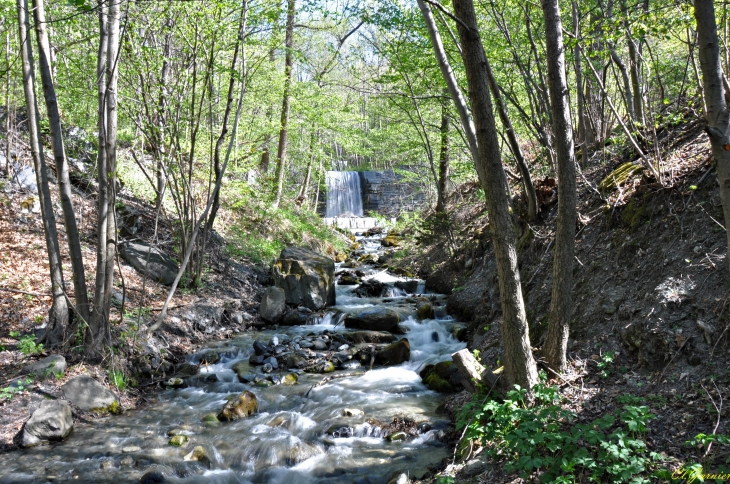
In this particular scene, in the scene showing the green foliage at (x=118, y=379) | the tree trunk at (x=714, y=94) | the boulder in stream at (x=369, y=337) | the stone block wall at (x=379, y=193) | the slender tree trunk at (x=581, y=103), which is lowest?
the boulder in stream at (x=369, y=337)

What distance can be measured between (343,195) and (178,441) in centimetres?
2435

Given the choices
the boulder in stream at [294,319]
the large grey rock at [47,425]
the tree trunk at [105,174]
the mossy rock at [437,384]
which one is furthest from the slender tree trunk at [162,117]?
the mossy rock at [437,384]

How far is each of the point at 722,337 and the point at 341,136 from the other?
16161mm

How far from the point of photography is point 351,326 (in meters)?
9.79

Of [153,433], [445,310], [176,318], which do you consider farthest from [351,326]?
[153,433]

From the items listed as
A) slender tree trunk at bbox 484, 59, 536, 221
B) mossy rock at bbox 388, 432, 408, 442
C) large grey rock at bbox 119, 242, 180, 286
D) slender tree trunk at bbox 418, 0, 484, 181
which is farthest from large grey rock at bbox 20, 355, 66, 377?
slender tree trunk at bbox 484, 59, 536, 221

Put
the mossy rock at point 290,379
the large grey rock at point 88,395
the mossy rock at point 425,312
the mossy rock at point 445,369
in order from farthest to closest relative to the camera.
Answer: the mossy rock at point 425,312
the mossy rock at point 290,379
the mossy rock at point 445,369
the large grey rock at point 88,395

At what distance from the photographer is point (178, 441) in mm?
5285

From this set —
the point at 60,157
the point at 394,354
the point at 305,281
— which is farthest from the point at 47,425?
the point at 305,281

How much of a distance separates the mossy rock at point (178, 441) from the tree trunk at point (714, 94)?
5396 millimetres

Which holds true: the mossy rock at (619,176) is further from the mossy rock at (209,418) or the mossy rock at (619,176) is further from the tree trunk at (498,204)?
the mossy rock at (209,418)

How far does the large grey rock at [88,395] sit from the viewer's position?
5656 mm

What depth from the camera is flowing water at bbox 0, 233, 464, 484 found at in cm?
469

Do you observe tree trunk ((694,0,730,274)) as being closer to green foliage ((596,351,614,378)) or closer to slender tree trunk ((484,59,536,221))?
green foliage ((596,351,614,378))
